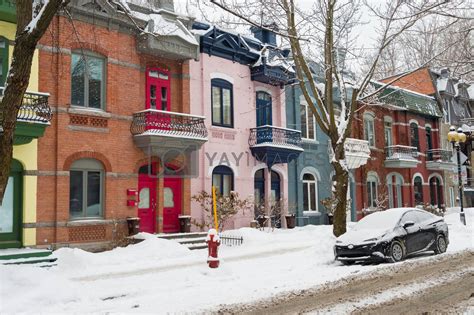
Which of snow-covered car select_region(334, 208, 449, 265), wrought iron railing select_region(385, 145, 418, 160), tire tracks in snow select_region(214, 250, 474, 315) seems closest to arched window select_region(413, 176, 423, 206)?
wrought iron railing select_region(385, 145, 418, 160)

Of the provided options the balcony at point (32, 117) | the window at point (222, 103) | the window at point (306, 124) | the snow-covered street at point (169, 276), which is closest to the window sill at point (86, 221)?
the snow-covered street at point (169, 276)

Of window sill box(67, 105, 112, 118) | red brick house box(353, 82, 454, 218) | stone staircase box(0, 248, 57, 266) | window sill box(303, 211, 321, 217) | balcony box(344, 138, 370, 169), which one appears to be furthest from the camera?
red brick house box(353, 82, 454, 218)

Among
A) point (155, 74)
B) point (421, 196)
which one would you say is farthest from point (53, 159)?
point (421, 196)

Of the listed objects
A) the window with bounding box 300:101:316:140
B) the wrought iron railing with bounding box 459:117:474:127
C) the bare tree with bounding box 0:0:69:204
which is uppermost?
the wrought iron railing with bounding box 459:117:474:127

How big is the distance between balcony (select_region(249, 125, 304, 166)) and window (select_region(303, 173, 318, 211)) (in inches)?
121

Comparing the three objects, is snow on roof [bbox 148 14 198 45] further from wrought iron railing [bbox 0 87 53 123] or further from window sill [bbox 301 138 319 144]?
window sill [bbox 301 138 319 144]

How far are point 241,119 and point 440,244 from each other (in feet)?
35.5

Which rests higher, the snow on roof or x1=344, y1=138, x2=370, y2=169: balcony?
the snow on roof

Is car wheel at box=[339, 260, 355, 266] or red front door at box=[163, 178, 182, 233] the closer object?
car wheel at box=[339, 260, 355, 266]

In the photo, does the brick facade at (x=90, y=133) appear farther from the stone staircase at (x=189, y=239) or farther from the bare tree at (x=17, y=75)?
the bare tree at (x=17, y=75)

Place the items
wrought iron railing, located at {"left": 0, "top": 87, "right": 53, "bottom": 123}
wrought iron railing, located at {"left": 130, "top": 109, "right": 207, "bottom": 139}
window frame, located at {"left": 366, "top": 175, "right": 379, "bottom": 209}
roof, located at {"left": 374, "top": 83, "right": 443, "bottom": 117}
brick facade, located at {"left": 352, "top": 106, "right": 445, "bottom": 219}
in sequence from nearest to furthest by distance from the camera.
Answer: wrought iron railing, located at {"left": 0, "top": 87, "right": 53, "bottom": 123}, wrought iron railing, located at {"left": 130, "top": 109, "right": 207, "bottom": 139}, brick facade, located at {"left": 352, "top": 106, "right": 445, "bottom": 219}, window frame, located at {"left": 366, "top": 175, "right": 379, "bottom": 209}, roof, located at {"left": 374, "top": 83, "right": 443, "bottom": 117}

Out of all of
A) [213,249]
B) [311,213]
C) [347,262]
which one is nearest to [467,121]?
[311,213]

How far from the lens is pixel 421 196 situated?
34375 mm

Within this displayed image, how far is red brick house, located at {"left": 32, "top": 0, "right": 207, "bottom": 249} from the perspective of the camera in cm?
1583
